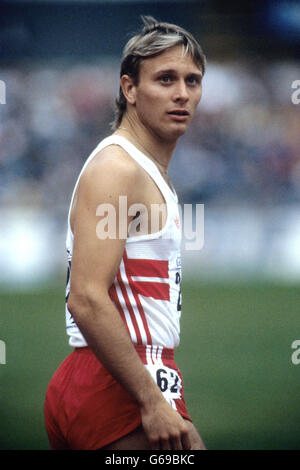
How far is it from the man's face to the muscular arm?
39 cm

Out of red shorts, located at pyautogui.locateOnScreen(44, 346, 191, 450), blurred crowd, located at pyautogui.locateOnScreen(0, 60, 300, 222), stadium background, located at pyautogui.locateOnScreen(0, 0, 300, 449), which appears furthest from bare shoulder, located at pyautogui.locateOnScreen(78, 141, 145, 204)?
blurred crowd, located at pyautogui.locateOnScreen(0, 60, 300, 222)

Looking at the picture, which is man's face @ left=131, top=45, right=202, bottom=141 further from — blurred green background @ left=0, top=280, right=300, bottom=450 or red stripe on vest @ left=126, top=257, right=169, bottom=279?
blurred green background @ left=0, top=280, right=300, bottom=450

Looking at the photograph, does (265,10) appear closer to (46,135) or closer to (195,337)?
(46,135)

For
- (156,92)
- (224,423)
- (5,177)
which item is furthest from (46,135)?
(156,92)

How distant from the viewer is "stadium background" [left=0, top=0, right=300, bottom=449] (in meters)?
6.61

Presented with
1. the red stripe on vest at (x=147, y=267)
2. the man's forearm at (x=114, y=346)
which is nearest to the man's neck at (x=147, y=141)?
the red stripe on vest at (x=147, y=267)

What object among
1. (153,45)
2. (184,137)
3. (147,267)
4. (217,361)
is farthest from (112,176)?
(184,137)

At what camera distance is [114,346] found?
2.24 m

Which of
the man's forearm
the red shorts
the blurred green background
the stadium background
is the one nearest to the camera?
the man's forearm

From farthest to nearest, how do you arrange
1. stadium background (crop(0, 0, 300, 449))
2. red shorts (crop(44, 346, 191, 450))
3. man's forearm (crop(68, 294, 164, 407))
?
stadium background (crop(0, 0, 300, 449)) < red shorts (crop(44, 346, 191, 450)) < man's forearm (crop(68, 294, 164, 407))

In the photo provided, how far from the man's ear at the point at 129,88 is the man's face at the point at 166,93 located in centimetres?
5

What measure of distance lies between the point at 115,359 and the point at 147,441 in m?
0.32

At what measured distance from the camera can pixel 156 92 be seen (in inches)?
103

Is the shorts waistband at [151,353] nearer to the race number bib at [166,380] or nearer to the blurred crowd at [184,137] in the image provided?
the race number bib at [166,380]
